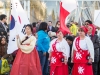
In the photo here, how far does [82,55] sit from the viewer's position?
686 centimetres

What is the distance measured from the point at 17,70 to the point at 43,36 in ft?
4.96

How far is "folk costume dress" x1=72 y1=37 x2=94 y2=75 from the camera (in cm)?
674

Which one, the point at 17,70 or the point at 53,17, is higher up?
the point at 53,17

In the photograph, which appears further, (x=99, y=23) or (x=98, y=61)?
(x=99, y=23)

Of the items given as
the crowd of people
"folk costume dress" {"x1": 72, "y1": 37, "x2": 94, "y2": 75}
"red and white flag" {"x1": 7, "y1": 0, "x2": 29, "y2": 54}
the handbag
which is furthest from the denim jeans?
"red and white flag" {"x1": 7, "y1": 0, "x2": 29, "y2": 54}

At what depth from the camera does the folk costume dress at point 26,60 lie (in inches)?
253

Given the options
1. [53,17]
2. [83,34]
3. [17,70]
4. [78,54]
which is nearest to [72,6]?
[83,34]

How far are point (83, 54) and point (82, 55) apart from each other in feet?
0.12

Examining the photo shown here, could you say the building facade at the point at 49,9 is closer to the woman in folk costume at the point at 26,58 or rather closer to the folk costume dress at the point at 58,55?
the folk costume dress at the point at 58,55

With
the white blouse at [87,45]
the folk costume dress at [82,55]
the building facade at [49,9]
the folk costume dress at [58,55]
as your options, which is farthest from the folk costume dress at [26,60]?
the building facade at [49,9]

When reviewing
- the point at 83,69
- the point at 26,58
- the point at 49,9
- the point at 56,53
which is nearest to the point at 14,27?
the point at 26,58

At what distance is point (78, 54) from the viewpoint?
271 inches

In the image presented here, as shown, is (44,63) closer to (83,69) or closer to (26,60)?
(83,69)

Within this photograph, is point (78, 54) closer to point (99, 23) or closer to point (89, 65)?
point (89, 65)
